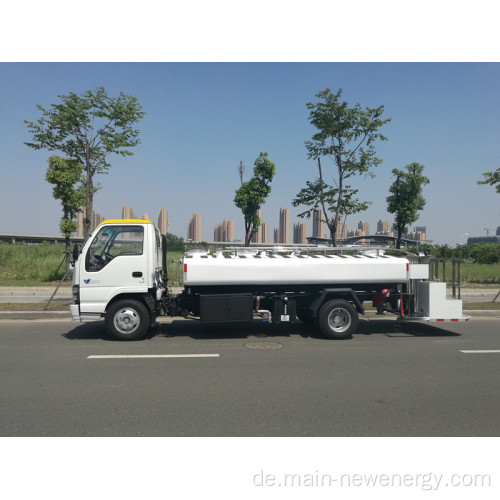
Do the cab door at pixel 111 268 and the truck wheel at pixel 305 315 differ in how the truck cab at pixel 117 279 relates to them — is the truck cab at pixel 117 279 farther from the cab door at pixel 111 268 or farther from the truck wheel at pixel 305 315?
the truck wheel at pixel 305 315

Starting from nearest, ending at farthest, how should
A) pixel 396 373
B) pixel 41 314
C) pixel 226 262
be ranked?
pixel 396 373 → pixel 226 262 → pixel 41 314

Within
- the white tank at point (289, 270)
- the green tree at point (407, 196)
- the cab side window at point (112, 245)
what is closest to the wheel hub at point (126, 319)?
the cab side window at point (112, 245)

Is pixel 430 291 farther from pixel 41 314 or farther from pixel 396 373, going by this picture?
pixel 41 314

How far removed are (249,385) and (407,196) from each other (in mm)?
29776

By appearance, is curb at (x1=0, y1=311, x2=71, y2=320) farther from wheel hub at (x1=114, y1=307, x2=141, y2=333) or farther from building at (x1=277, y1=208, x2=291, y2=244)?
building at (x1=277, y1=208, x2=291, y2=244)

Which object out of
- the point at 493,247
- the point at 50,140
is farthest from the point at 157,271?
the point at 493,247

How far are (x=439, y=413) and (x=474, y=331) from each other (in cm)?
586

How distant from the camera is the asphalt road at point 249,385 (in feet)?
12.9

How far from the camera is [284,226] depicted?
2840 inches

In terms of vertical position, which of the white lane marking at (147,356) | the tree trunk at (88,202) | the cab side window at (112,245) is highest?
the tree trunk at (88,202)

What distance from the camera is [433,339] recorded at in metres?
8.17

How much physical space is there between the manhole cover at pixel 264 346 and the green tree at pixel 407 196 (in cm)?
2705

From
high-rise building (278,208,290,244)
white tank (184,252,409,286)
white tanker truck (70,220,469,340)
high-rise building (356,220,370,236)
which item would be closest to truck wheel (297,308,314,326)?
white tanker truck (70,220,469,340)

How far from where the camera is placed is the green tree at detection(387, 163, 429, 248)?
3103 cm
